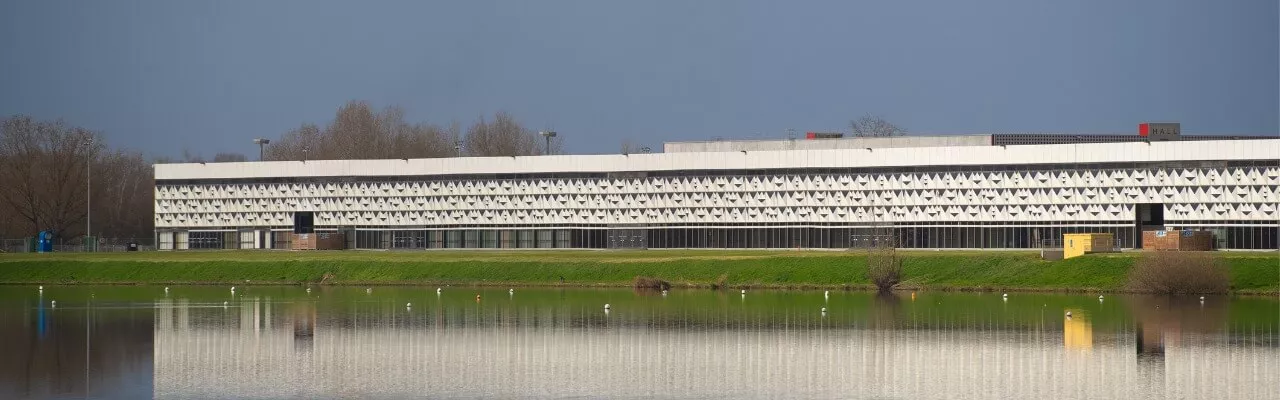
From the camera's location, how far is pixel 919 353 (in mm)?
47438

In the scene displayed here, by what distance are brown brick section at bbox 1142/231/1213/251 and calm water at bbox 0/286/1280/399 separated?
23.0 metres

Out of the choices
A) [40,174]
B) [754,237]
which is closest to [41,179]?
[40,174]

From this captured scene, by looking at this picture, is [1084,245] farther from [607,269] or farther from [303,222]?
[303,222]

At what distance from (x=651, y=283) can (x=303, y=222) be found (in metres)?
50.0

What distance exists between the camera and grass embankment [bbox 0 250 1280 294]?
8256 cm

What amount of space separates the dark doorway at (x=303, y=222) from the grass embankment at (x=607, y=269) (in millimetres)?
15388

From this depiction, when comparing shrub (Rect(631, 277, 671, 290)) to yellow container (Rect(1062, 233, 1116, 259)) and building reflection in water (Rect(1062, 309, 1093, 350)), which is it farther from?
building reflection in water (Rect(1062, 309, 1093, 350))

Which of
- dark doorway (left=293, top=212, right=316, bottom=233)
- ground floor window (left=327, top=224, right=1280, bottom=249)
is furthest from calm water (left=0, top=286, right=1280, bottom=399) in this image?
dark doorway (left=293, top=212, right=316, bottom=233)

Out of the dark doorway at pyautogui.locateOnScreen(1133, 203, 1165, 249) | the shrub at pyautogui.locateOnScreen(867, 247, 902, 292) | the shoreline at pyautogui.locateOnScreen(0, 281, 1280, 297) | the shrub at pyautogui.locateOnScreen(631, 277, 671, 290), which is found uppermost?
the dark doorway at pyautogui.locateOnScreen(1133, 203, 1165, 249)

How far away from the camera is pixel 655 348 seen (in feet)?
162

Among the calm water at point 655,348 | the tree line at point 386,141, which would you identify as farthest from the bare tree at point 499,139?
the calm water at point 655,348

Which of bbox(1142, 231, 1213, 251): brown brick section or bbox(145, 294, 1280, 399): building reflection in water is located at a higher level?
bbox(1142, 231, 1213, 251): brown brick section

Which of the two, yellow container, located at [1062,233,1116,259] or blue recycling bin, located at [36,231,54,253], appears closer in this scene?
yellow container, located at [1062,233,1116,259]

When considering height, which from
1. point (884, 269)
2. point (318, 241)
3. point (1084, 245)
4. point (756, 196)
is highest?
point (756, 196)
